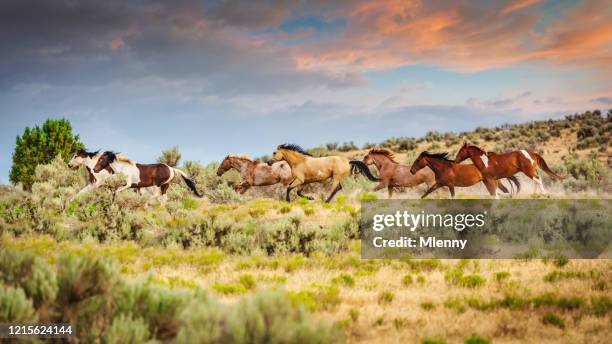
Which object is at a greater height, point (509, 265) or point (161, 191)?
point (161, 191)

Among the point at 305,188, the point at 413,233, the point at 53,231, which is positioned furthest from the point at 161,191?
the point at 413,233

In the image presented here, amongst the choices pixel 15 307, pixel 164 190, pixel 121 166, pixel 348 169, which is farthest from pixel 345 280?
pixel 164 190

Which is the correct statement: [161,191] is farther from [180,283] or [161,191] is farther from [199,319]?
[199,319]

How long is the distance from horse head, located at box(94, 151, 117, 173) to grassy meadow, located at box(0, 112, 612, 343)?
4.41ft

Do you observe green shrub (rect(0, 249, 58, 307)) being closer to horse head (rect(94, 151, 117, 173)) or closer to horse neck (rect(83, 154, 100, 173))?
horse head (rect(94, 151, 117, 173))

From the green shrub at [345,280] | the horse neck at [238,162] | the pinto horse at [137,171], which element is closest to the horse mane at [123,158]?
the pinto horse at [137,171]

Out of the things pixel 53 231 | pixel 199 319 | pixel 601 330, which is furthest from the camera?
pixel 53 231

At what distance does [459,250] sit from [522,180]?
1941 cm

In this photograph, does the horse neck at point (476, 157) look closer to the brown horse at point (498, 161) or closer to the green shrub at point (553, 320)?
the brown horse at point (498, 161)

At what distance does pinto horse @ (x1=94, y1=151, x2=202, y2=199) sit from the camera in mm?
19844

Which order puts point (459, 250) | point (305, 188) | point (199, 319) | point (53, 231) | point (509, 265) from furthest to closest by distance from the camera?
point (305, 188) → point (53, 231) → point (459, 250) → point (509, 265) → point (199, 319)

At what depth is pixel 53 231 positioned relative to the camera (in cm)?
1455

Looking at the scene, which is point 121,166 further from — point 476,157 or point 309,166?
point 476,157

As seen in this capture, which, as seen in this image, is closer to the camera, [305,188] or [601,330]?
→ [601,330]
